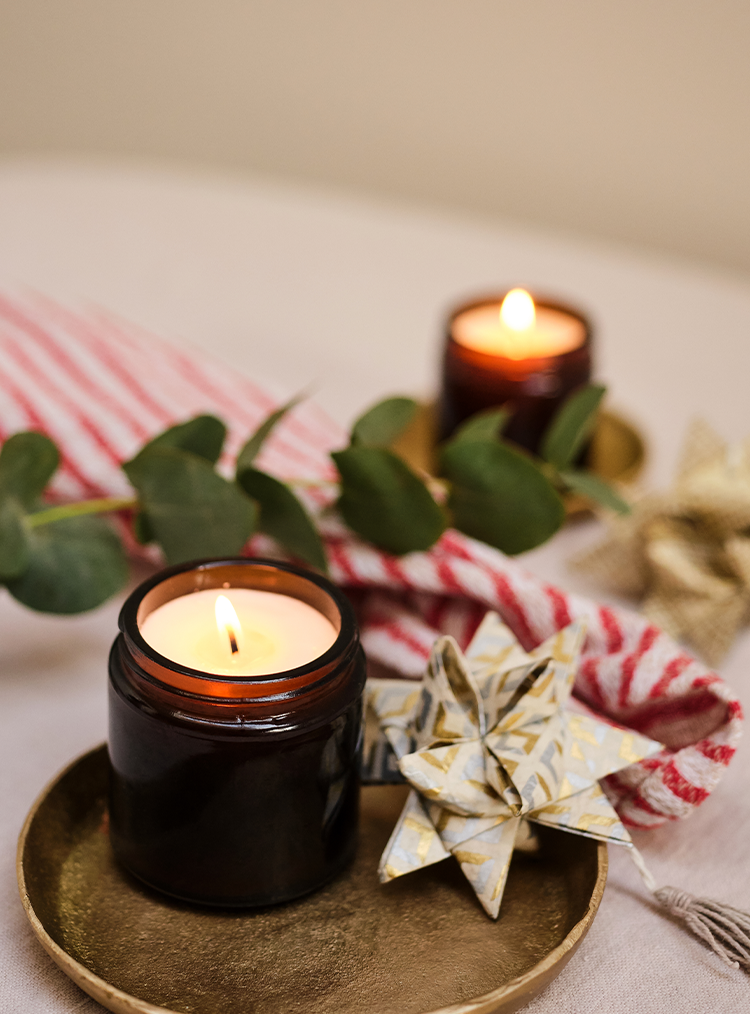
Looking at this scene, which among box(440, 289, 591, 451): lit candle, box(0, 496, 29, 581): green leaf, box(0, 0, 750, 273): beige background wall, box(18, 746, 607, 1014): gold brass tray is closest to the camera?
box(18, 746, 607, 1014): gold brass tray

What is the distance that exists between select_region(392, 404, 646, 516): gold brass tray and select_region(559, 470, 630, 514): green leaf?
112mm

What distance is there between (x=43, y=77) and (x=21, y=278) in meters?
0.76

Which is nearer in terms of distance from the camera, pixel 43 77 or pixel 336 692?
pixel 336 692

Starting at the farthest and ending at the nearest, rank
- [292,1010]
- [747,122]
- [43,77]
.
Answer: [43,77], [747,122], [292,1010]

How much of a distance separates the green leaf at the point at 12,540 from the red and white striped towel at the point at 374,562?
10cm

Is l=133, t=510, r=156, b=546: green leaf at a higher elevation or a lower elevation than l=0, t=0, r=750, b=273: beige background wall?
lower

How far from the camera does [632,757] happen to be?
32 centimetres

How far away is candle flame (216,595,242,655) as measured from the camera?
12.3 inches

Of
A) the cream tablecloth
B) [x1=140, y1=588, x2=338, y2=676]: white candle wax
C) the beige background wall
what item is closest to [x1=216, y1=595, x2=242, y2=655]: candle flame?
[x1=140, y1=588, x2=338, y2=676]: white candle wax

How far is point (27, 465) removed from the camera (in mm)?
403

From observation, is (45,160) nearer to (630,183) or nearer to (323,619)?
(630,183)

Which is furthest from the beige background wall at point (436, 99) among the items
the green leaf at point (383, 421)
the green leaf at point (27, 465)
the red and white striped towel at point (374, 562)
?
the green leaf at point (27, 465)

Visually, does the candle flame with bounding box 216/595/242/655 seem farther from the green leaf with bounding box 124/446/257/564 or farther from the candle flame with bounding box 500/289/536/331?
the candle flame with bounding box 500/289/536/331

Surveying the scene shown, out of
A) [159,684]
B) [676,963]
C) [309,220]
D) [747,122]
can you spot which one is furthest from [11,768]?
[747,122]
